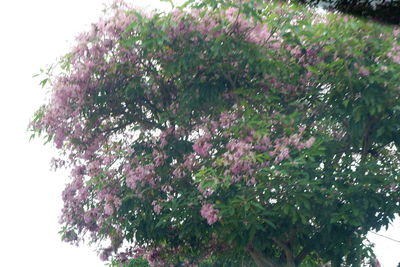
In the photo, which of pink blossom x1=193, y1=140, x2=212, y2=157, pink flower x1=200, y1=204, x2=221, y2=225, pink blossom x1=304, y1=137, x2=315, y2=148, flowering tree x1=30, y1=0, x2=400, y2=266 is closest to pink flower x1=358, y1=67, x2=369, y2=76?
flowering tree x1=30, y1=0, x2=400, y2=266

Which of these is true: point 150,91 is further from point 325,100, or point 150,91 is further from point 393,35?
point 393,35

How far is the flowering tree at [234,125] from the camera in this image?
11.4m

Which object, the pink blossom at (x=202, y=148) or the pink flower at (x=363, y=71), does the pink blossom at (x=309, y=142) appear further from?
the pink blossom at (x=202, y=148)

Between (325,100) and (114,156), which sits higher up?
(325,100)

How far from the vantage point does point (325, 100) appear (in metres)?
12.7

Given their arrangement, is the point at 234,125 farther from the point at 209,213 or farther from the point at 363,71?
the point at 363,71

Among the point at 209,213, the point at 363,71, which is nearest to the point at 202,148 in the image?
the point at 209,213

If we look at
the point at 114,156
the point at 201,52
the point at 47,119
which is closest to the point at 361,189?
the point at 201,52

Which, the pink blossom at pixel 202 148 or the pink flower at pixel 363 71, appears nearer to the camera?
the pink flower at pixel 363 71

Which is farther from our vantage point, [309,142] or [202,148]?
[202,148]

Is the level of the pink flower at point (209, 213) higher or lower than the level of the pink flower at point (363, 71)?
lower

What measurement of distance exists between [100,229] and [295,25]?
5.92m

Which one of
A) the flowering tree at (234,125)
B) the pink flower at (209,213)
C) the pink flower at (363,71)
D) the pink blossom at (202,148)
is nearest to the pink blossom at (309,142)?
the flowering tree at (234,125)

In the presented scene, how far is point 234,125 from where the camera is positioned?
11.6m
